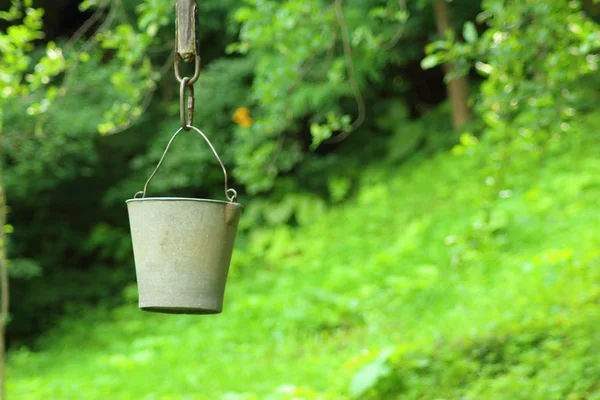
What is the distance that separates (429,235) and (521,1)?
16.2 feet

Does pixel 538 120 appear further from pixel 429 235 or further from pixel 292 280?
pixel 292 280

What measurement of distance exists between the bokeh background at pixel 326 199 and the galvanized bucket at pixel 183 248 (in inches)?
78.5

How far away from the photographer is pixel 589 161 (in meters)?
8.69

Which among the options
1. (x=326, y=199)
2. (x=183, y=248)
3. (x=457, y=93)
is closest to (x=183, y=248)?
(x=183, y=248)

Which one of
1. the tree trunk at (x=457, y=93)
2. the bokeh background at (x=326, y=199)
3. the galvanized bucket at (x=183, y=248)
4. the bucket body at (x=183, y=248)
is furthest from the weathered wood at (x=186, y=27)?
the tree trunk at (x=457, y=93)

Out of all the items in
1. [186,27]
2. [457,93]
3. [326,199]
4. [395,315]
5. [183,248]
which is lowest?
[395,315]

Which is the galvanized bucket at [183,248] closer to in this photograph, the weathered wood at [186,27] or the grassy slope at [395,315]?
the weathered wood at [186,27]

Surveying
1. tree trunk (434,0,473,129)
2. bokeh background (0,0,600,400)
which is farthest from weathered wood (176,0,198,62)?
tree trunk (434,0,473,129)

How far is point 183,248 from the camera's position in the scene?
2.49m

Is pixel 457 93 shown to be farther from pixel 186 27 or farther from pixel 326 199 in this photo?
pixel 186 27

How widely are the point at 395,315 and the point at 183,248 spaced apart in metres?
4.91

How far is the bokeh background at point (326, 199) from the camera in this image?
468cm

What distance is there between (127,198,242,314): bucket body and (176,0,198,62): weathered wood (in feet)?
1.36

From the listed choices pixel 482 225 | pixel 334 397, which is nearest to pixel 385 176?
pixel 334 397
